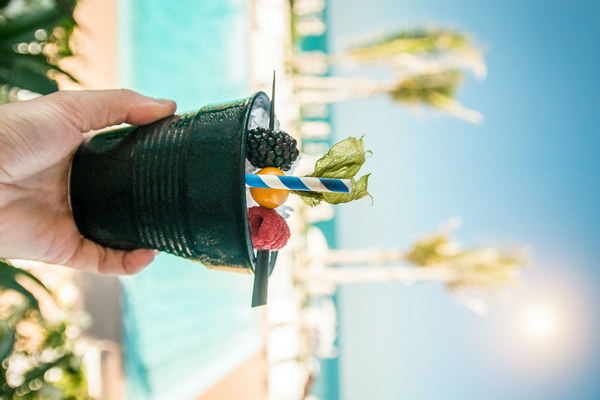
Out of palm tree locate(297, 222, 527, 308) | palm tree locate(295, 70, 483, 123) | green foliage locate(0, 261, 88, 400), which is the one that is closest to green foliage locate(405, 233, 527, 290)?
palm tree locate(297, 222, 527, 308)

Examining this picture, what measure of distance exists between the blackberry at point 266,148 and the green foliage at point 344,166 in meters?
0.09

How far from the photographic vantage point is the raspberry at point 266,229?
105cm

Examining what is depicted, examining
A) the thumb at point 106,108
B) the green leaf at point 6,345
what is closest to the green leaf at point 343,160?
the thumb at point 106,108

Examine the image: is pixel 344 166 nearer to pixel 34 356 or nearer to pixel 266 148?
pixel 266 148

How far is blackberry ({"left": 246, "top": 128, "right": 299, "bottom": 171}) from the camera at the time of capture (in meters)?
1.05

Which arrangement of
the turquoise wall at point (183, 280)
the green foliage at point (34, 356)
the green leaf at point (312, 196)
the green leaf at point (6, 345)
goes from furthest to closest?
the turquoise wall at point (183, 280), the green foliage at point (34, 356), the green leaf at point (6, 345), the green leaf at point (312, 196)

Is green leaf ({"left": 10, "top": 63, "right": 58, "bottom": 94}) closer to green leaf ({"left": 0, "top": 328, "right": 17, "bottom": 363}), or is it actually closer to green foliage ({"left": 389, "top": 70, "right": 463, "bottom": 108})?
green leaf ({"left": 0, "top": 328, "right": 17, "bottom": 363})

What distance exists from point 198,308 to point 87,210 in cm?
308

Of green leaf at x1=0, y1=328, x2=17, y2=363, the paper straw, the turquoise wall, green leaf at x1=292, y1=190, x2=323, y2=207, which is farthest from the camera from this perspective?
the turquoise wall

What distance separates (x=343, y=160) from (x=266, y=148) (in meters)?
0.18

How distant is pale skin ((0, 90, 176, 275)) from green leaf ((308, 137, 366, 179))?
1.57 ft

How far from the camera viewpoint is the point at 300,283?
6.66m

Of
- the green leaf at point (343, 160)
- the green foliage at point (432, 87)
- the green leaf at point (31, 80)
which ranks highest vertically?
the green foliage at point (432, 87)

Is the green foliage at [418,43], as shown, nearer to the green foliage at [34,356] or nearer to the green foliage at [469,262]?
the green foliage at [469,262]
